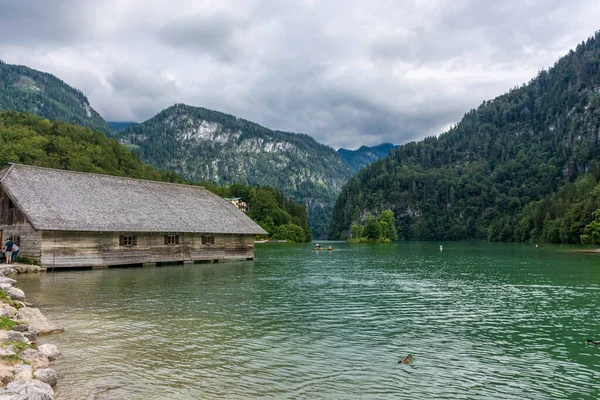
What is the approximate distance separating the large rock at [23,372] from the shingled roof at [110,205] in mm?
28907

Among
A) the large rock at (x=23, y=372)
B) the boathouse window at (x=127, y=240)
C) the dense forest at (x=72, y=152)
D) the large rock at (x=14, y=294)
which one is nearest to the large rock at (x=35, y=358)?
the large rock at (x=23, y=372)

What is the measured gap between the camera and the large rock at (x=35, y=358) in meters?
11.7

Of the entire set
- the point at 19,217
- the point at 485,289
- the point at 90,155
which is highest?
the point at 90,155

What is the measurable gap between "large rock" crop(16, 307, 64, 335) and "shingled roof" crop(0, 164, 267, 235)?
2167 cm

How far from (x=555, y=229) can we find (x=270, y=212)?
95.5 metres

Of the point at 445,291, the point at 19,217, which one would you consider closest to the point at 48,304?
the point at 19,217

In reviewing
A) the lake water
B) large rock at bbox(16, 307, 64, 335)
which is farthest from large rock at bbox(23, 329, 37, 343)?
large rock at bbox(16, 307, 64, 335)

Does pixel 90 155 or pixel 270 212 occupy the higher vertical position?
pixel 90 155

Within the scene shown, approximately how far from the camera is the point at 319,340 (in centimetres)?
1588

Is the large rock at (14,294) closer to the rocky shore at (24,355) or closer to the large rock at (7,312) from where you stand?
the rocky shore at (24,355)

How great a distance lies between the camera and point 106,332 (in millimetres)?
16609

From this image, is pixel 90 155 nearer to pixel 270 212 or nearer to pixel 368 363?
pixel 270 212

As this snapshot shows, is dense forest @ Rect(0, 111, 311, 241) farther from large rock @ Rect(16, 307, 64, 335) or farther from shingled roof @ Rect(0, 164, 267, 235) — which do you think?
large rock @ Rect(16, 307, 64, 335)

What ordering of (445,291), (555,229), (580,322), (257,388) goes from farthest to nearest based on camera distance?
1. (555,229)
2. (445,291)
3. (580,322)
4. (257,388)
